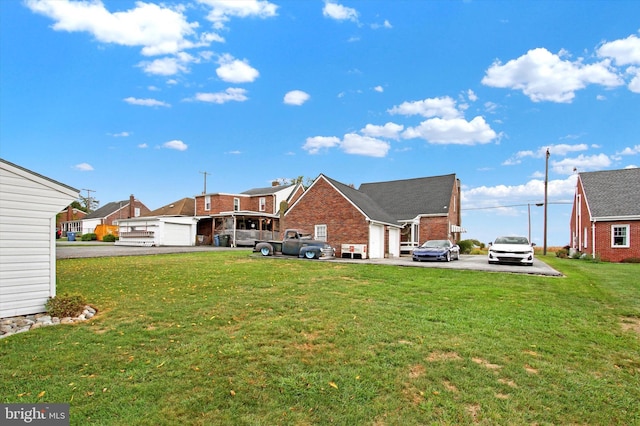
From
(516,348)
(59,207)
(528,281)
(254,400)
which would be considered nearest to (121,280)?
(59,207)

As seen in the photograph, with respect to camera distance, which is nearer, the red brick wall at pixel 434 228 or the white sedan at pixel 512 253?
the white sedan at pixel 512 253

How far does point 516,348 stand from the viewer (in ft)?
19.0

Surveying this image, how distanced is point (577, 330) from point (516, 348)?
2.13 m

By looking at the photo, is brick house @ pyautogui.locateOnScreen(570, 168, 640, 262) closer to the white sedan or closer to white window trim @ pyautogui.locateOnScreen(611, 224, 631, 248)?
white window trim @ pyautogui.locateOnScreen(611, 224, 631, 248)

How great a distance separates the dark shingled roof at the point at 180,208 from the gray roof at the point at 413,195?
69.5 feet

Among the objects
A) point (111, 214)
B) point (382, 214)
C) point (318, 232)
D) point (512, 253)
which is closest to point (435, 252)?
point (512, 253)

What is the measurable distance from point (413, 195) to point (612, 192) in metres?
15.1

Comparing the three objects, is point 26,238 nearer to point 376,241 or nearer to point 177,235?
point 376,241

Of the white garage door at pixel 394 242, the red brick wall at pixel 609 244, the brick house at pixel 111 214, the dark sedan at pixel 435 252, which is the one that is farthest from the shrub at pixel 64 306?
the brick house at pixel 111 214

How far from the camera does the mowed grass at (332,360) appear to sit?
396cm

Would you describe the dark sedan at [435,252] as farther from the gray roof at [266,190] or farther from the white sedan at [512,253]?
the gray roof at [266,190]

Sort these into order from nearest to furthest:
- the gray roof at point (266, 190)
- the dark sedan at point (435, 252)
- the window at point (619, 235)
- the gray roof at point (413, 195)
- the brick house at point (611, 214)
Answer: the dark sedan at point (435, 252) < the brick house at point (611, 214) < the window at point (619, 235) < the gray roof at point (413, 195) < the gray roof at point (266, 190)

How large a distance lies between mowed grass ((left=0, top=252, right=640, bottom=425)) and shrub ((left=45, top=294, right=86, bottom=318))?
0.48m

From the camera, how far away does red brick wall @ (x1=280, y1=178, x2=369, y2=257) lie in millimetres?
23094
